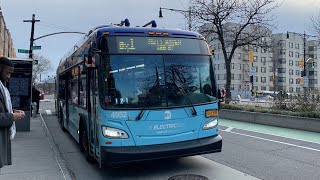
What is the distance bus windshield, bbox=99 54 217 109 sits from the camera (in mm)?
6242

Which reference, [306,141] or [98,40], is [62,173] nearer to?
[98,40]

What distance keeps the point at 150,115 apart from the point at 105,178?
1589mm

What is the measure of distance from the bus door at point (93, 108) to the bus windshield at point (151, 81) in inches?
13.9

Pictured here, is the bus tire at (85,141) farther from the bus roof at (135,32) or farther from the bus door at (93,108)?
the bus roof at (135,32)

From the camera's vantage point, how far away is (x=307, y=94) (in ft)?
48.4

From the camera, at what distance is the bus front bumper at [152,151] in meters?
6.04

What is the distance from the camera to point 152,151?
618 centimetres

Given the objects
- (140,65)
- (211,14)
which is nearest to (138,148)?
(140,65)

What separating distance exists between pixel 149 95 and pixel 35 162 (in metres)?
3.12

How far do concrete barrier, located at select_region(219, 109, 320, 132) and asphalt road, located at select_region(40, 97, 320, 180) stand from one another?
1895mm

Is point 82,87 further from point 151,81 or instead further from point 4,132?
point 4,132

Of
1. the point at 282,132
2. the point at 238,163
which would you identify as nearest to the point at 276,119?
the point at 282,132

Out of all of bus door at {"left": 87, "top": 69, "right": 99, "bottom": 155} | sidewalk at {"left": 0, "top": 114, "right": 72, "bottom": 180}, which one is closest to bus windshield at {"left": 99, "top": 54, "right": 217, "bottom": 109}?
bus door at {"left": 87, "top": 69, "right": 99, "bottom": 155}

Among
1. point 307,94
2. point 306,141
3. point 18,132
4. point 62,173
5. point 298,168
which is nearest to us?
point 62,173
